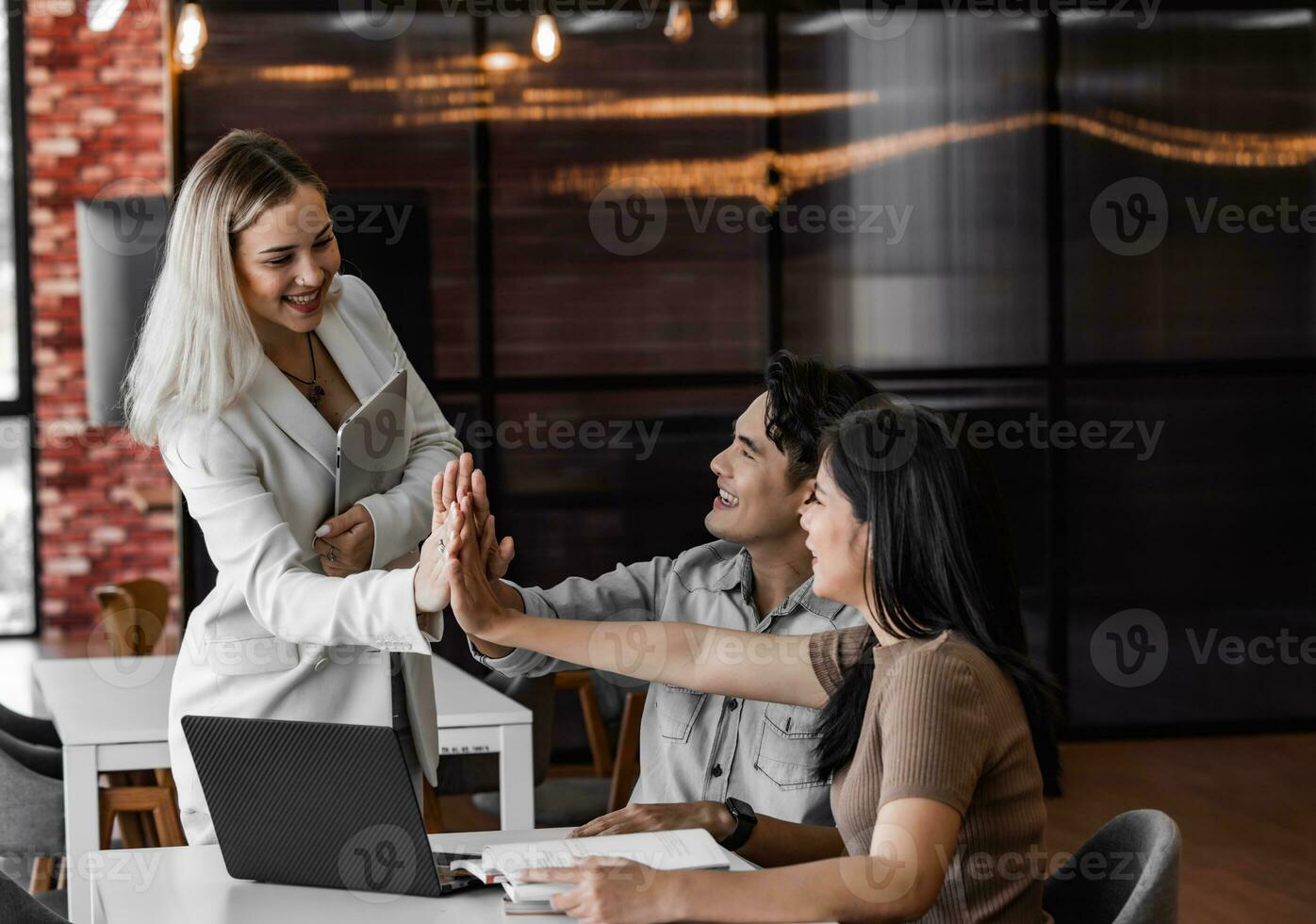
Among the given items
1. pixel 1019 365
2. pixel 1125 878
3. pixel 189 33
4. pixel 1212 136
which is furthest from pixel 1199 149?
pixel 1125 878

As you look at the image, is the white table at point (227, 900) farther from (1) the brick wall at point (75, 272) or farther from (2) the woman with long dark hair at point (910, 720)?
(1) the brick wall at point (75, 272)

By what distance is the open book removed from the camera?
1.60 metres

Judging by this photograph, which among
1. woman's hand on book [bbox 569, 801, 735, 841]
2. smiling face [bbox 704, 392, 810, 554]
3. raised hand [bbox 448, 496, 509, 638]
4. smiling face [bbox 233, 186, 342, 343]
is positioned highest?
smiling face [bbox 233, 186, 342, 343]

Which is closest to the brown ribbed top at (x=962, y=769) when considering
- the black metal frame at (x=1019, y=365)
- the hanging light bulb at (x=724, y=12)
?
the black metal frame at (x=1019, y=365)

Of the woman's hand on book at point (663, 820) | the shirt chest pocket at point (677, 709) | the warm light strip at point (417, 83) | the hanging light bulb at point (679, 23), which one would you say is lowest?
the woman's hand on book at point (663, 820)

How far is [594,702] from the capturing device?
385 cm

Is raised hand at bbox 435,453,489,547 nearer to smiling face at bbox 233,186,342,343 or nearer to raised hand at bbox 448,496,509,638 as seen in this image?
raised hand at bbox 448,496,509,638

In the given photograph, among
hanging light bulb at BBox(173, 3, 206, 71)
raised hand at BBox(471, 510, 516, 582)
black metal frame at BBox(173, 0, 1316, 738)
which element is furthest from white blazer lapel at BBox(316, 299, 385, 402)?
black metal frame at BBox(173, 0, 1316, 738)

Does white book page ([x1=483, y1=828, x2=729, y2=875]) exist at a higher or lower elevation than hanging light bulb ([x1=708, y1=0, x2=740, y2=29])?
lower

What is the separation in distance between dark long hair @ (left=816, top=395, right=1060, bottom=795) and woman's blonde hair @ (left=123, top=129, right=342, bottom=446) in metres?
0.82

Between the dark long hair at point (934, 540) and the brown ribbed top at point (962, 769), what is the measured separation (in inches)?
1.4

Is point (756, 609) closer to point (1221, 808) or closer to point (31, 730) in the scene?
point (31, 730)

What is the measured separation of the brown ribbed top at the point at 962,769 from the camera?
1583 mm

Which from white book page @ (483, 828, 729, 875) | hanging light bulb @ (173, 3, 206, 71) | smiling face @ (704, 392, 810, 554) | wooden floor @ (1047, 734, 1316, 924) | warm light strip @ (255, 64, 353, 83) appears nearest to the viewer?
white book page @ (483, 828, 729, 875)
